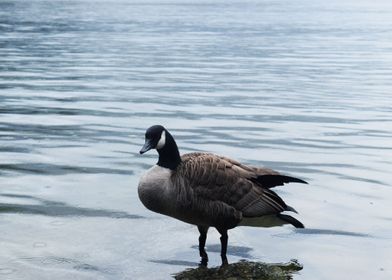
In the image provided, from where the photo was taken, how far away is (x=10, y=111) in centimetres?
2439

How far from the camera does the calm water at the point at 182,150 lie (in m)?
10.8

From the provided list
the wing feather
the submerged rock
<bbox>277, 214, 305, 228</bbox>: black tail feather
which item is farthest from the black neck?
<bbox>277, 214, 305, 228</bbox>: black tail feather

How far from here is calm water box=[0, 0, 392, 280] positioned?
10812 mm

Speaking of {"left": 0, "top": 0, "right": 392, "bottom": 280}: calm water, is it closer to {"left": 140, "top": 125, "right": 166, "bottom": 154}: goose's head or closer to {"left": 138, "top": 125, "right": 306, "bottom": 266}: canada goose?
{"left": 138, "top": 125, "right": 306, "bottom": 266}: canada goose

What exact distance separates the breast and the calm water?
93cm

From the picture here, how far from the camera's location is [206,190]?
9844mm

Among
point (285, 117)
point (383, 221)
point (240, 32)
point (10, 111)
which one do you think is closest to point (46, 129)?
point (10, 111)

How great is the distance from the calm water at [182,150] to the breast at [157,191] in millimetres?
931

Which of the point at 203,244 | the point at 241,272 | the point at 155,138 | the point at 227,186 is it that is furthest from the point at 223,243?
the point at 155,138

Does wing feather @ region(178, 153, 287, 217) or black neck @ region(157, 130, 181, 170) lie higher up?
black neck @ region(157, 130, 181, 170)

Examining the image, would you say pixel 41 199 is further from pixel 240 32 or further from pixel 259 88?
pixel 240 32

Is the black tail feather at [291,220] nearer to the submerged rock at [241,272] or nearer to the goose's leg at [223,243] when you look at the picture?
the submerged rock at [241,272]

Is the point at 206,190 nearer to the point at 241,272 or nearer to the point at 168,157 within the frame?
the point at 168,157

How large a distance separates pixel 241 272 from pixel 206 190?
1098 millimetres
